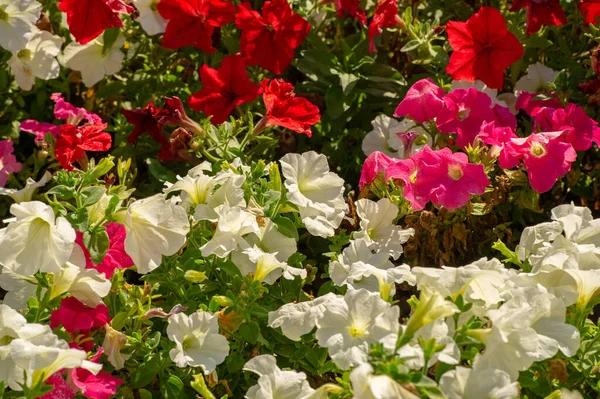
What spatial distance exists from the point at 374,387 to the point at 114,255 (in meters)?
0.69

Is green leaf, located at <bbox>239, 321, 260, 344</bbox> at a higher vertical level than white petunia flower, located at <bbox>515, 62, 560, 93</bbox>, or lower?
lower

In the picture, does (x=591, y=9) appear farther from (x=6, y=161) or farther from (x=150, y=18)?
(x=6, y=161)

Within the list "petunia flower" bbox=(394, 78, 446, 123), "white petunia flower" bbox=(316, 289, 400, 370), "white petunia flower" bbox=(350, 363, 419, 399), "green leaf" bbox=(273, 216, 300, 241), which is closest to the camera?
"white petunia flower" bbox=(350, 363, 419, 399)

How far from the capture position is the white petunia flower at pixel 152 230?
5.14 ft

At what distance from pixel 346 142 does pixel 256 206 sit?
2.72 feet

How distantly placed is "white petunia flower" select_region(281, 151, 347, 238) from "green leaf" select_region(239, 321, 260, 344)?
23 cm

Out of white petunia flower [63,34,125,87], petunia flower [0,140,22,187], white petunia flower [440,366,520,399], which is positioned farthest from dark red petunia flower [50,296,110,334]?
white petunia flower [63,34,125,87]

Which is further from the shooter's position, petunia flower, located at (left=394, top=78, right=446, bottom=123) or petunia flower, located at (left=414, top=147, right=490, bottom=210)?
petunia flower, located at (left=394, top=78, right=446, bottom=123)

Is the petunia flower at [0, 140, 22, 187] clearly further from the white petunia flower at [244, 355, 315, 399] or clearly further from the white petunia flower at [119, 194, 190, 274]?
the white petunia flower at [244, 355, 315, 399]

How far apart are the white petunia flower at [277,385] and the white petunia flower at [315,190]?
35 cm

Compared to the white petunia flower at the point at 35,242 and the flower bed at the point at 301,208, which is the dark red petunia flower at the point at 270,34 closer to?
the flower bed at the point at 301,208

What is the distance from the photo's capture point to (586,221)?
170 centimetres

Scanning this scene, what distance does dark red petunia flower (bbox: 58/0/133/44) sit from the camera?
2244mm

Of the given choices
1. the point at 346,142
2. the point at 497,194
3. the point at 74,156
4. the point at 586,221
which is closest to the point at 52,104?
the point at 74,156
